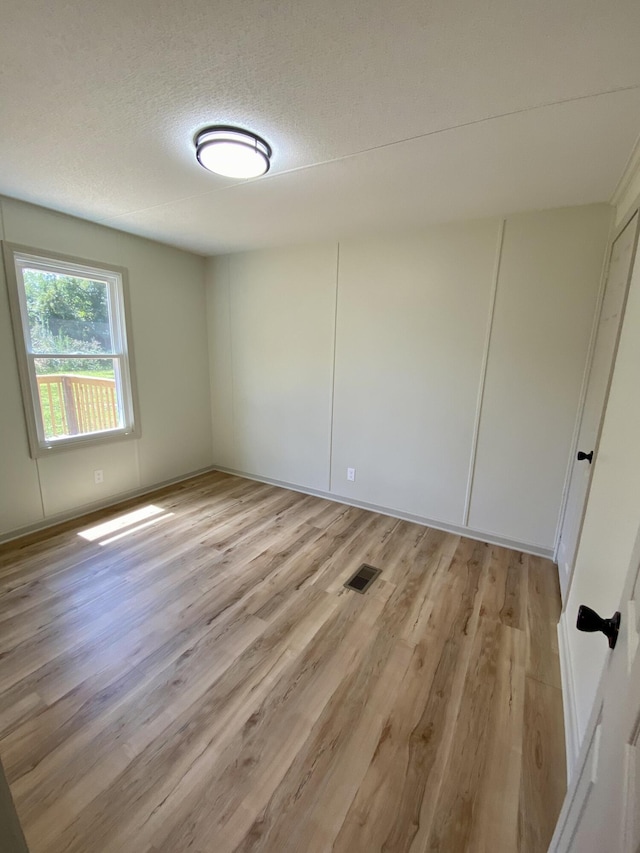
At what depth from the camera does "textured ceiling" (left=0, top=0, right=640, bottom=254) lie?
1.06 meters

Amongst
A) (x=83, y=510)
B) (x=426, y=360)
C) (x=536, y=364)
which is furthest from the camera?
(x=83, y=510)

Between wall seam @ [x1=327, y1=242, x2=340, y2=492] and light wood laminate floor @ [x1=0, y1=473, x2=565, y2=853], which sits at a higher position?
wall seam @ [x1=327, y1=242, x2=340, y2=492]

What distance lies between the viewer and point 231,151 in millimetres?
1684

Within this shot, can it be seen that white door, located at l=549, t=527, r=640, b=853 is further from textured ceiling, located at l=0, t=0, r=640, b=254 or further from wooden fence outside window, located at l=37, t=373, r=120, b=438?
wooden fence outside window, located at l=37, t=373, r=120, b=438

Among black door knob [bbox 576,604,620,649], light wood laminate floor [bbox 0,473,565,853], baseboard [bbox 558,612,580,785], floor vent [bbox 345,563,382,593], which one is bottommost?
light wood laminate floor [bbox 0,473,565,853]

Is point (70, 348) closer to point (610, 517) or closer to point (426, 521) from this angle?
point (426, 521)

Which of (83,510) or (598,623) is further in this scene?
(83,510)

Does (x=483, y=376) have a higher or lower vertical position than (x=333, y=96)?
lower

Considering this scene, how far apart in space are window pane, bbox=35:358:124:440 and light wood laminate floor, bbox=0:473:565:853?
988 mm

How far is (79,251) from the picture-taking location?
9.65 feet

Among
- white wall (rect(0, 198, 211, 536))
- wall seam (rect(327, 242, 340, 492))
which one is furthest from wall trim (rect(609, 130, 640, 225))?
white wall (rect(0, 198, 211, 536))

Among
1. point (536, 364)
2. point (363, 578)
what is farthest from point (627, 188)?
point (363, 578)

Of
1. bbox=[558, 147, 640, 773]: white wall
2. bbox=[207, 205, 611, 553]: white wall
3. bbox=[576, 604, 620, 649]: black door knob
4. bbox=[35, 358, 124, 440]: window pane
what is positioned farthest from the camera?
bbox=[35, 358, 124, 440]: window pane

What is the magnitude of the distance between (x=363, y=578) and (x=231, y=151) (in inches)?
101
